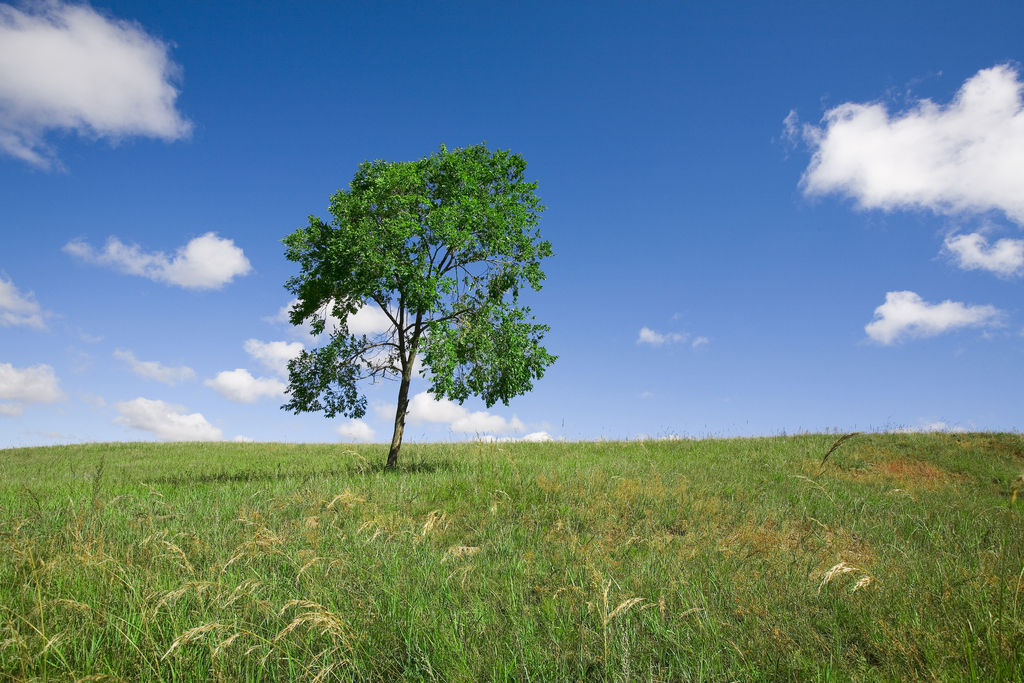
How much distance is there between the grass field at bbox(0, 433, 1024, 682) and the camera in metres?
3.58

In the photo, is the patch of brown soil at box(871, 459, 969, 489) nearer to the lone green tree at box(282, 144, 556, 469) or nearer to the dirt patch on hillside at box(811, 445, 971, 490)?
the dirt patch on hillside at box(811, 445, 971, 490)

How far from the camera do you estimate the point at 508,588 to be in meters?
4.82

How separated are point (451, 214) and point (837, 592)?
1410 cm

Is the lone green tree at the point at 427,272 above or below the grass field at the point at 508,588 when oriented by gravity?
above

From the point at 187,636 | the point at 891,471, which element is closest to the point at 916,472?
the point at 891,471

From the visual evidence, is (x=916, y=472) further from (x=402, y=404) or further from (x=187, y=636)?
(x=187, y=636)

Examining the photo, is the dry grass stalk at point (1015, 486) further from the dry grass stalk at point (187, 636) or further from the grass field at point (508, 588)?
the dry grass stalk at point (187, 636)

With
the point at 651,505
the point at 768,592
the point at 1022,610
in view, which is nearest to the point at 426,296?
the point at 651,505

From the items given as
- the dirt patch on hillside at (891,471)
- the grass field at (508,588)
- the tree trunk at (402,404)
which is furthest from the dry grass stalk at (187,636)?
the dirt patch on hillside at (891,471)

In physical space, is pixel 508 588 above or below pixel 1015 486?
below

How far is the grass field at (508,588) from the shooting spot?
358 cm

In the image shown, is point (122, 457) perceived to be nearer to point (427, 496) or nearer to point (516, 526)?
point (427, 496)

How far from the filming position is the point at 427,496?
958 cm

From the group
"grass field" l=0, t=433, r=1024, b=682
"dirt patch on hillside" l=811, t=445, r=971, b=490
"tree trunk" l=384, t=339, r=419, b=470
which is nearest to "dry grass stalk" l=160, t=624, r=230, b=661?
"grass field" l=0, t=433, r=1024, b=682
